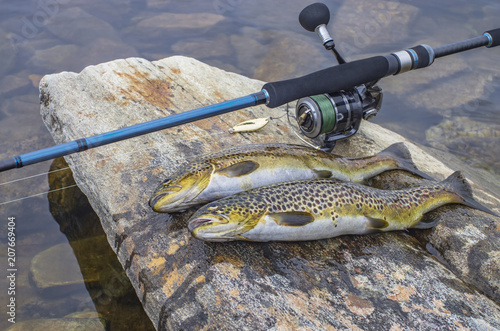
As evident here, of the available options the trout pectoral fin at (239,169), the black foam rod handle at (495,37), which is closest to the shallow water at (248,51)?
the trout pectoral fin at (239,169)

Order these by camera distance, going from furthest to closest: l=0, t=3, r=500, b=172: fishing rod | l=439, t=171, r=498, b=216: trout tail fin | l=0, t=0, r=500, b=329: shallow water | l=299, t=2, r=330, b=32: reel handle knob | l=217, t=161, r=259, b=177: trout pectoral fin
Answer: l=0, t=0, r=500, b=329: shallow water
l=299, t=2, r=330, b=32: reel handle knob
l=0, t=3, r=500, b=172: fishing rod
l=439, t=171, r=498, b=216: trout tail fin
l=217, t=161, r=259, b=177: trout pectoral fin

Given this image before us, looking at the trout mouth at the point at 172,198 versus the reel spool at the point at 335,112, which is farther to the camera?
the reel spool at the point at 335,112

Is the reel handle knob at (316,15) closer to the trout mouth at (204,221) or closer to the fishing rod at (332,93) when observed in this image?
the fishing rod at (332,93)

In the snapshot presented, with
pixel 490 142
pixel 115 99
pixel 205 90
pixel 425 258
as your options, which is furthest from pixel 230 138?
pixel 490 142

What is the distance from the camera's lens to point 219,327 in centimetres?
254

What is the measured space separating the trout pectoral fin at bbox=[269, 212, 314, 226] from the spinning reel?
46.2 inches

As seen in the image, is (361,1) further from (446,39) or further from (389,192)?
(389,192)

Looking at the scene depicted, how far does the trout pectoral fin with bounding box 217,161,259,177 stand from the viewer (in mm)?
3125

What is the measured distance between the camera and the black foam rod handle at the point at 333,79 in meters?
3.57

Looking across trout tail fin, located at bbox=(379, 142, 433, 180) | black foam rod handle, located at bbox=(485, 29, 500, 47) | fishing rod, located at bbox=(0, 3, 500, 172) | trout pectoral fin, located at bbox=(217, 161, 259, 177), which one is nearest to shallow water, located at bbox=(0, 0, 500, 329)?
trout pectoral fin, located at bbox=(217, 161, 259, 177)

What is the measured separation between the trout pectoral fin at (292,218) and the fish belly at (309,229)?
2 cm

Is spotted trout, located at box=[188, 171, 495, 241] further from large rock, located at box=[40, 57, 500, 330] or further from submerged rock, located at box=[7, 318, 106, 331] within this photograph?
submerged rock, located at box=[7, 318, 106, 331]

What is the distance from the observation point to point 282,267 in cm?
285

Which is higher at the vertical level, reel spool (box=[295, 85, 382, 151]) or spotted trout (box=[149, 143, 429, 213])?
reel spool (box=[295, 85, 382, 151])
